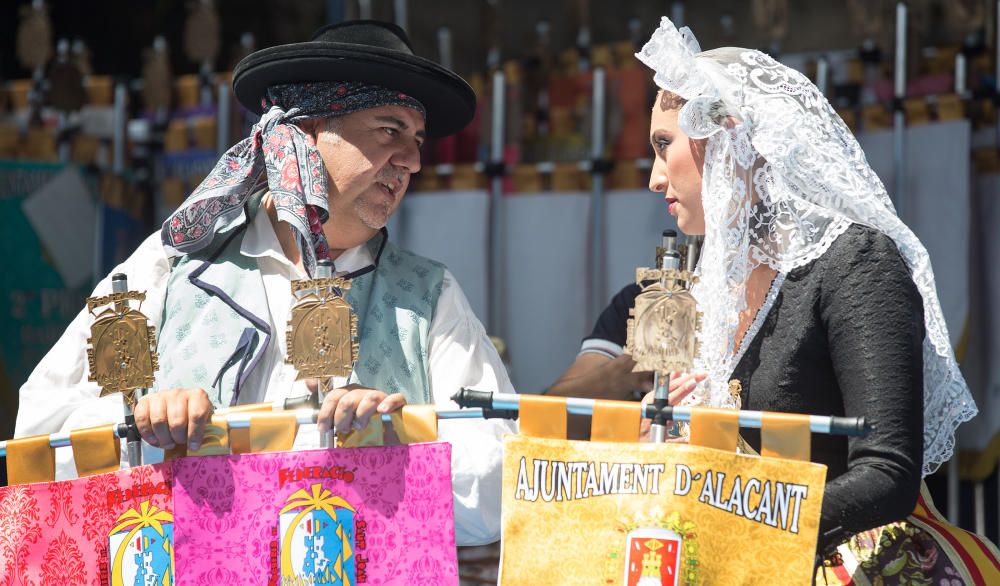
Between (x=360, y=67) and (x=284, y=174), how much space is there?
323mm

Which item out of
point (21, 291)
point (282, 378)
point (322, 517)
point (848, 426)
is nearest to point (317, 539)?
point (322, 517)

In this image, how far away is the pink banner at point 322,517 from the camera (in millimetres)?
2193

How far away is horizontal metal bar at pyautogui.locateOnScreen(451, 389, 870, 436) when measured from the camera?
194cm

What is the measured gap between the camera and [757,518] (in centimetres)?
197

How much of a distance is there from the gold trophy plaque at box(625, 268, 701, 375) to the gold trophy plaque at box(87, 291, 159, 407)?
970 mm

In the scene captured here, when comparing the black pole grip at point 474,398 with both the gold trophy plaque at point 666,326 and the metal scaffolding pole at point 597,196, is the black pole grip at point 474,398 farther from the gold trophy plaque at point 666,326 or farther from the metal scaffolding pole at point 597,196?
the metal scaffolding pole at point 597,196

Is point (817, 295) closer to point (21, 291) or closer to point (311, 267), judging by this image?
point (311, 267)

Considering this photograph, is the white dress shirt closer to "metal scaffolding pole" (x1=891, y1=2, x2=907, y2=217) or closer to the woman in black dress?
the woman in black dress

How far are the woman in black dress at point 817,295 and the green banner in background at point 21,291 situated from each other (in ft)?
12.6

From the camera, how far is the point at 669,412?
205 centimetres

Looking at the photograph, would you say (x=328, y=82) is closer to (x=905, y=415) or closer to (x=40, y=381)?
(x=40, y=381)

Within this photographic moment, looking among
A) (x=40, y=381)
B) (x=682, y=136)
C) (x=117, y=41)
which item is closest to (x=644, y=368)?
(x=682, y=136)

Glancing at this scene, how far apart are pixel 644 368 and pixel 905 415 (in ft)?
1.62

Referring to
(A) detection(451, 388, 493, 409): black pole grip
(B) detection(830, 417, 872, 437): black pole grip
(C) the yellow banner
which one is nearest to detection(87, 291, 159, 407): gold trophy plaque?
(A) detection(451, 388, 493, 409): black pole grip
